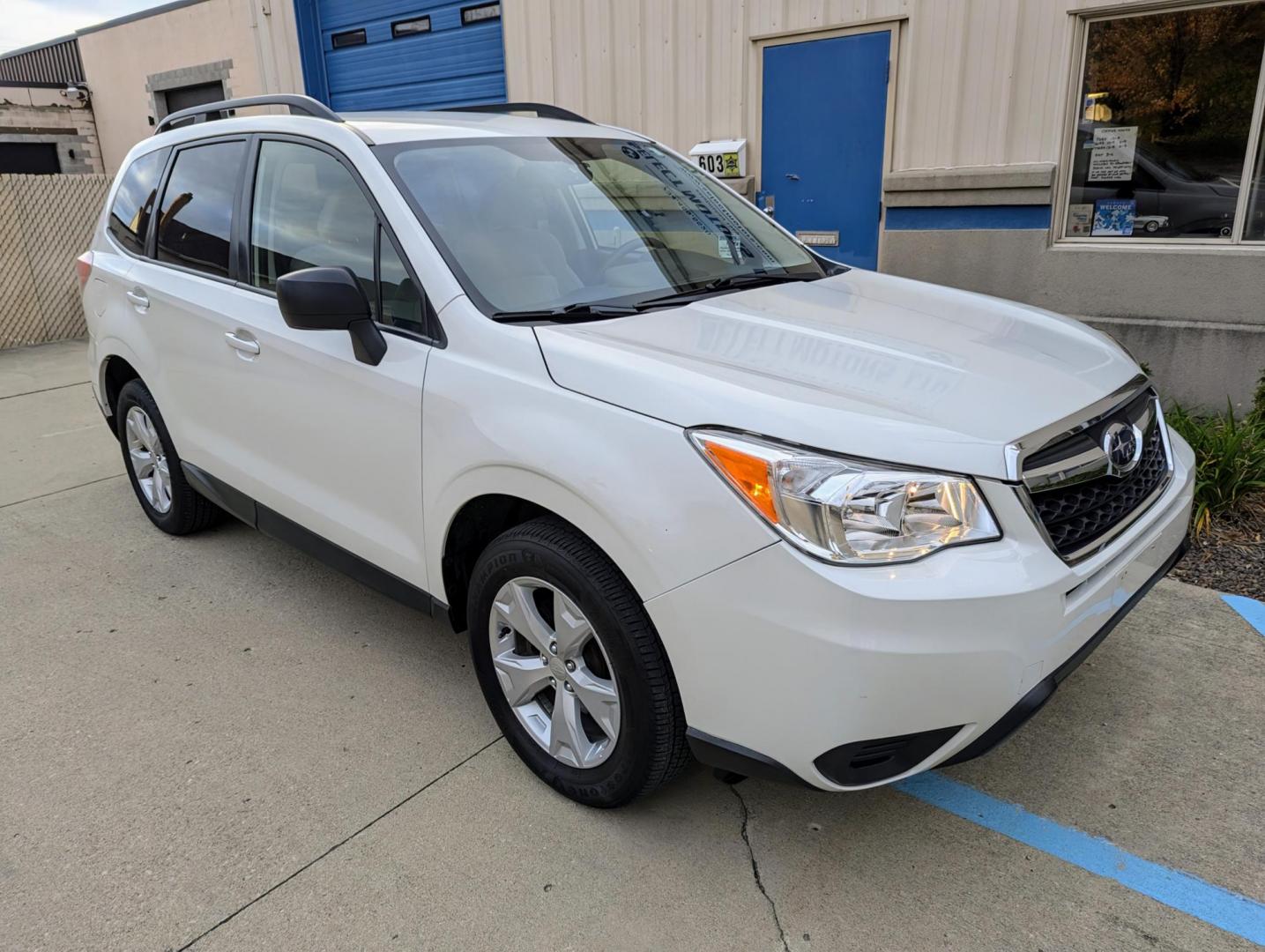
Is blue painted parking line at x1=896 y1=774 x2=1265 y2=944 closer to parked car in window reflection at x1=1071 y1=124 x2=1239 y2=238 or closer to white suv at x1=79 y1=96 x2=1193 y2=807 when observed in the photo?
white suv at x1=79 y1=96 x2=1193 y2=807

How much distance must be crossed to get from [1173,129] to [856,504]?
206 inches

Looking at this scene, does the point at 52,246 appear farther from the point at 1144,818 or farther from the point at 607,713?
the point at 1144,818

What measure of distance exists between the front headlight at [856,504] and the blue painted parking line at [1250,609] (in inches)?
91.0

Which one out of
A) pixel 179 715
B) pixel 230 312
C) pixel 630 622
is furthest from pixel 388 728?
pixel 230 312

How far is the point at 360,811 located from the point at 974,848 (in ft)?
5.61

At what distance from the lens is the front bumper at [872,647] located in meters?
1.94

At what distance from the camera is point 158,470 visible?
14.8 feet

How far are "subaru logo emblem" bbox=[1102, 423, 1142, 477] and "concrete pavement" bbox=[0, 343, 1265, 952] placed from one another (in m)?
0.98

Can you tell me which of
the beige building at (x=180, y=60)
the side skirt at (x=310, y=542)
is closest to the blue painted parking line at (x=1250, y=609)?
the side skirt at (x=310, y=542)

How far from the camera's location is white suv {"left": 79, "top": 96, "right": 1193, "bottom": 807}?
6.59 ft

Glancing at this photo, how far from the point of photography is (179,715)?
3160mm

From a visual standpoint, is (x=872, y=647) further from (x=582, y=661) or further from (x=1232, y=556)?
(x=1232, y=556)

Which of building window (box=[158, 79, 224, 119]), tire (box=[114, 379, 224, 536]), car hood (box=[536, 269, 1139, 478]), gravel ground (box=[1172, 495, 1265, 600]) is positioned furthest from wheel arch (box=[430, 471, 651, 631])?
building window (box=[158, 79, 224, 119])

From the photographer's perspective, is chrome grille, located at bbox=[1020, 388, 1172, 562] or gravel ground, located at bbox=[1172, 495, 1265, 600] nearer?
chrome grille, located at bbox=[1020, 388, 1172, 562]
